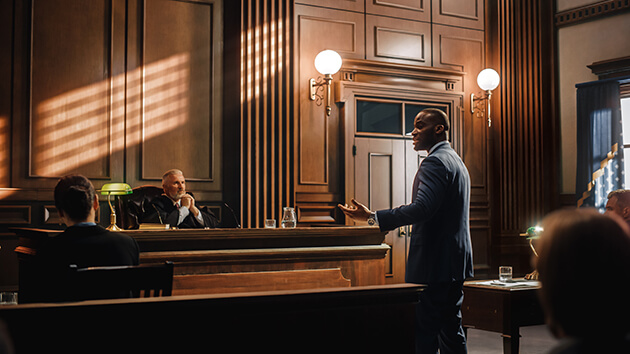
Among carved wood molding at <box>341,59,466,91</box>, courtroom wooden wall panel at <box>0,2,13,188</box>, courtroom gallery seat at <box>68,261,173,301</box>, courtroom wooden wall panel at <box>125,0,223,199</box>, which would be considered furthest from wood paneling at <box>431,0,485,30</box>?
courtroom gallery seat at <box>68,261,173,301</box>

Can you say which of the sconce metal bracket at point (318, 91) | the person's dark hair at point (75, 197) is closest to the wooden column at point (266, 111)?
the sconce metal bracket at point (318, 91)

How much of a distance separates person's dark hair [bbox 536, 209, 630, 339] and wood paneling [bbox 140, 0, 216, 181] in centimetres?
507

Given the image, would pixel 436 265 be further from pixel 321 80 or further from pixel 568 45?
pixel 568 45

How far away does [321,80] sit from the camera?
6.43 m

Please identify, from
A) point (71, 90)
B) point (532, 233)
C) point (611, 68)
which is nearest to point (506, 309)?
point (532, 233)

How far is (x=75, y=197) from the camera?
264 cm

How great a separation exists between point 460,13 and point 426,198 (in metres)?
4.93

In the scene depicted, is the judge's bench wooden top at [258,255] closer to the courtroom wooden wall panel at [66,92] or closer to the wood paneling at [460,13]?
the courtroom wooden wall panel at [66,92]

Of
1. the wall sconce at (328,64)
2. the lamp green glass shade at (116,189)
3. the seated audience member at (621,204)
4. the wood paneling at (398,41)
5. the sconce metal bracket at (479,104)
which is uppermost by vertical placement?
the wood paneling at (398,41)

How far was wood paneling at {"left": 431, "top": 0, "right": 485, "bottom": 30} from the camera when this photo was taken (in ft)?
23.7

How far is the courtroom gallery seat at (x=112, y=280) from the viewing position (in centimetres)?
210

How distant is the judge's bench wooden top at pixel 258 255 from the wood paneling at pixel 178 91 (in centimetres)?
228

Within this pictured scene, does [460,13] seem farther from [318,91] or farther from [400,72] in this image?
[318,91]

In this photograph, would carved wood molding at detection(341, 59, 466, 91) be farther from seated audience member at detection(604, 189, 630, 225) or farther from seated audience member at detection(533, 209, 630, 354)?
seated audience member at detection(533, 209, 630, 354)
